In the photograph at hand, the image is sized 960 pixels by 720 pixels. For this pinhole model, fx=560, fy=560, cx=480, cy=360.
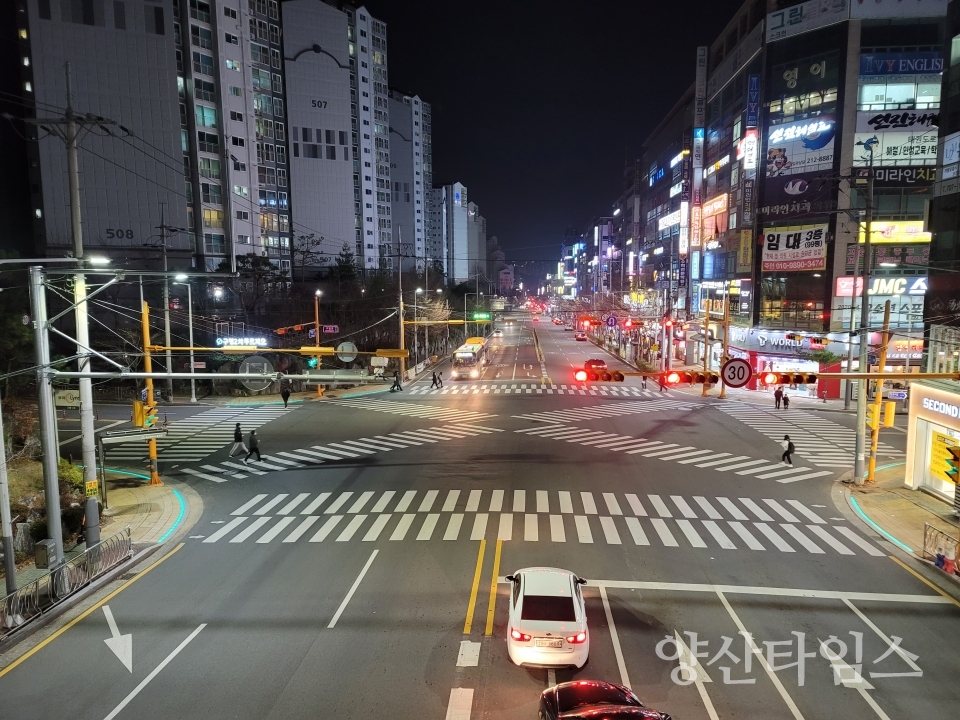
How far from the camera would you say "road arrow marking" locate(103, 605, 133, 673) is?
33.9ft

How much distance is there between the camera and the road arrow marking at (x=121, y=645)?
1032 cm

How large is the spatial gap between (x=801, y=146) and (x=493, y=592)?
147 ft

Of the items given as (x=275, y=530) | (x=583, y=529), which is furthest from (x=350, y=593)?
(x=583, y=529)

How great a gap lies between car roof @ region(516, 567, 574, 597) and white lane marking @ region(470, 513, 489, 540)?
16.2 feet

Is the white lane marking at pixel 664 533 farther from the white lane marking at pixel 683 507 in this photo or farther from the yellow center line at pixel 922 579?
the yellow center line at pixel 922 579

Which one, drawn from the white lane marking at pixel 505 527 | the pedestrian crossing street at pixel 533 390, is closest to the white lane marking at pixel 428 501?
the white lane marking at pixel 505 527

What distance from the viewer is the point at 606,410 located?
3712 centimetres

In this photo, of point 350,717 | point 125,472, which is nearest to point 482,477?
point 350,717

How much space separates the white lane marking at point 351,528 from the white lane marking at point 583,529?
6633 millimetres

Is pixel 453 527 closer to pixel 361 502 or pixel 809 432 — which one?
pixel 361 502

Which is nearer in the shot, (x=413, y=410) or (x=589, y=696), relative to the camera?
(x=589, y=696)

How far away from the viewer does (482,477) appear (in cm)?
2223

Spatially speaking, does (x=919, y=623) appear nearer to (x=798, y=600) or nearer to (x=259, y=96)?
(x=798, y=600)

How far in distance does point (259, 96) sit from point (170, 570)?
259 feet
